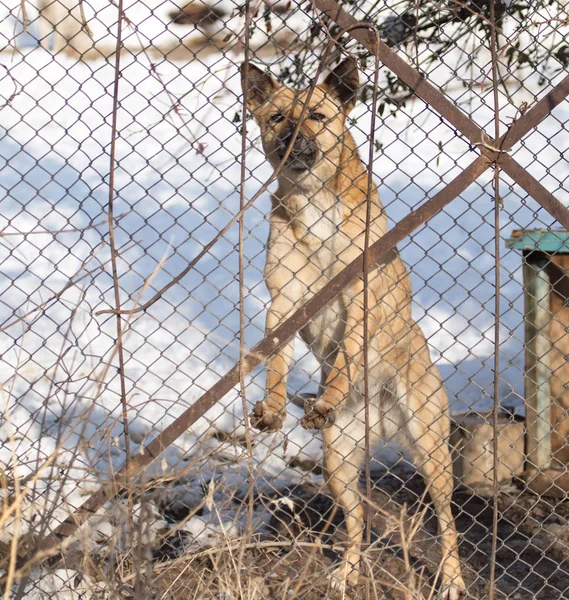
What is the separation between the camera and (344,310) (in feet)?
13.2

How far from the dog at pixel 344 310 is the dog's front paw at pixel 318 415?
0.22 meters

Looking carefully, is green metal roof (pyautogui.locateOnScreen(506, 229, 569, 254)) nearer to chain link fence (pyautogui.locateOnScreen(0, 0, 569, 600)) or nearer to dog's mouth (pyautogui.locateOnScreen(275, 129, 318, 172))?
chain link fence (pyautogui.locateOnScreen(0, 0, 569, 600))

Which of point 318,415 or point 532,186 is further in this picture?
point 318,415

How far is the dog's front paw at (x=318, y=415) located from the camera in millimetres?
3266

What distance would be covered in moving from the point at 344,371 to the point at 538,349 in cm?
172

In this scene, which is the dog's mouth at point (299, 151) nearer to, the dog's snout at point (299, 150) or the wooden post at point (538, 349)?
the dog's snout at point (299, 150)

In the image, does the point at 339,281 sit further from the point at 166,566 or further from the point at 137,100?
the point at 137,100

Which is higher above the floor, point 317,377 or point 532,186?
point 532,186

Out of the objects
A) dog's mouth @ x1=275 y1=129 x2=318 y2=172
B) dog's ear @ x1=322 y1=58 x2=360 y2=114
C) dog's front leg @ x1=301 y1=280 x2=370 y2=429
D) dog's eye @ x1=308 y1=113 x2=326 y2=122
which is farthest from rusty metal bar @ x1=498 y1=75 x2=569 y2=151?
dog's eye @ x1=308 y1=113 x2=326 y2=122

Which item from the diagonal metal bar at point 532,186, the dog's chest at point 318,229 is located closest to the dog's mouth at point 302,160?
the dog's chest at point 318,229

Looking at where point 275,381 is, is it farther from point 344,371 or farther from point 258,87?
point 258,87

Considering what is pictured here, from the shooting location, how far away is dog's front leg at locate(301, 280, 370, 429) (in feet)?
10.9

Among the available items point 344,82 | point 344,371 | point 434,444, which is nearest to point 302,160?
point 344,82

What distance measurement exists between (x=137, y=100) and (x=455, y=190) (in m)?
8.66
